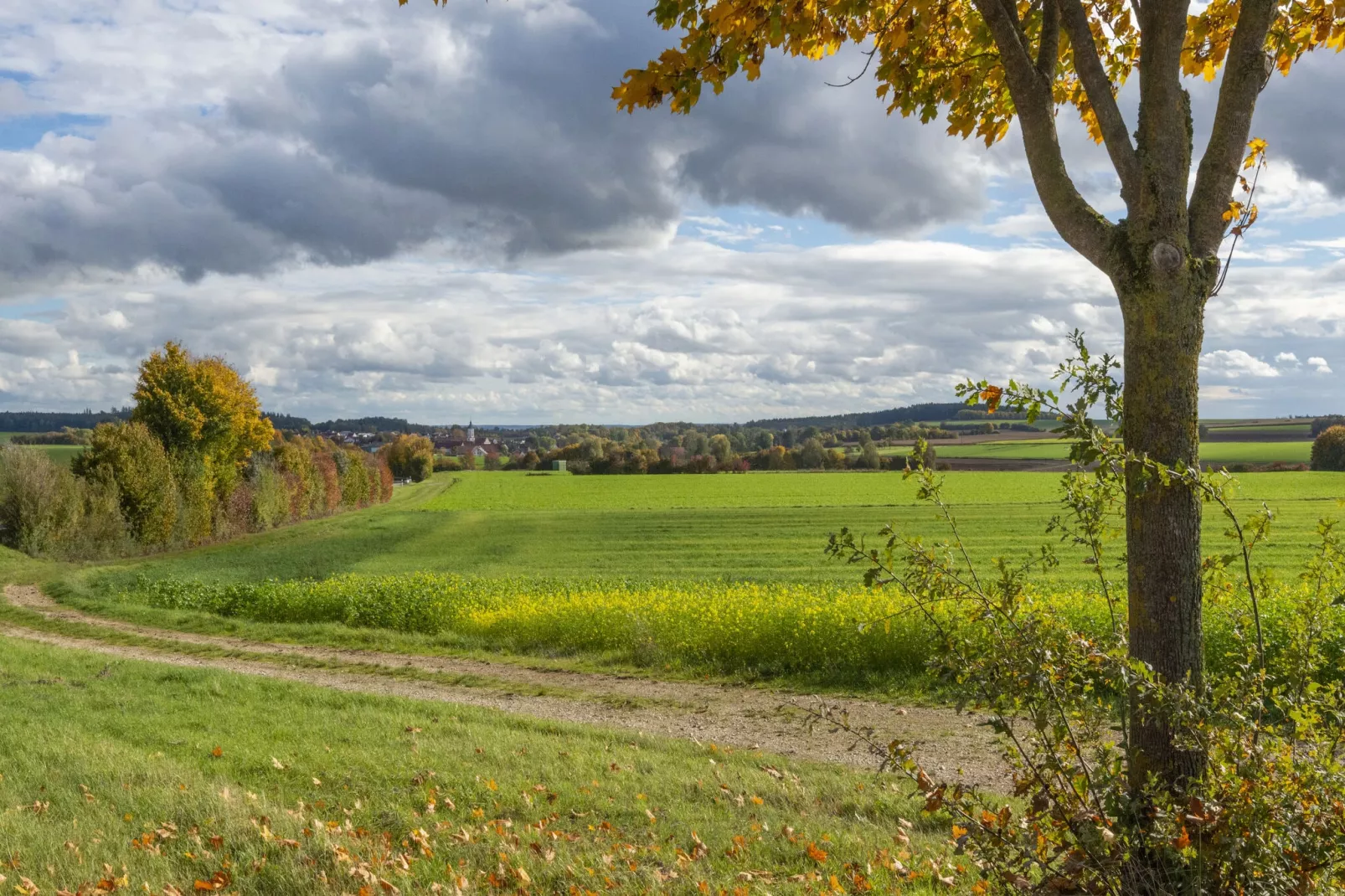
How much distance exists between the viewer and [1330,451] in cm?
7800

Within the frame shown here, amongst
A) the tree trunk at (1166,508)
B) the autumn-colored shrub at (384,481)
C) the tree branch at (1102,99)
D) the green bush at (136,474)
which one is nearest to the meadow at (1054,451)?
the autumn-colored shrub at (384,481)

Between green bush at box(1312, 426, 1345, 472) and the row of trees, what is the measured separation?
81862mm

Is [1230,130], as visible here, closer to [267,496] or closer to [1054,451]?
[267,496]

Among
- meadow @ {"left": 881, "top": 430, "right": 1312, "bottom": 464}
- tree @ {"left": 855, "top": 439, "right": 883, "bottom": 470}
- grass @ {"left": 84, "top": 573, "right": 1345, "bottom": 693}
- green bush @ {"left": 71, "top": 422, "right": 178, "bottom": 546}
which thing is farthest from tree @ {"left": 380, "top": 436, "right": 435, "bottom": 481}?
grass @ {"left": 84, "top": 573, "right": 1345, "bottom": 693}

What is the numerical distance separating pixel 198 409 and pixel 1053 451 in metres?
69.1

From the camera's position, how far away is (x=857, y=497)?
58.9 meters

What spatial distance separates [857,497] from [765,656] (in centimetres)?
4711

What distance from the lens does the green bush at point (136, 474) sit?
3347cm

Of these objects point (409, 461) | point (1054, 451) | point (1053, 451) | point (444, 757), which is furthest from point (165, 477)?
point (1054, 451)

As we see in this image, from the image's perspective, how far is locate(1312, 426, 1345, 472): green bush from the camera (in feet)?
252

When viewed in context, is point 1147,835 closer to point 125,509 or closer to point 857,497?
point 125,509

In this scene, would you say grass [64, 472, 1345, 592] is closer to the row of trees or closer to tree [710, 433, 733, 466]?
the row of trees


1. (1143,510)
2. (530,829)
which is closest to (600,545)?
(530,829)

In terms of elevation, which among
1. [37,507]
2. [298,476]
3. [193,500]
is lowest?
[193,500]
